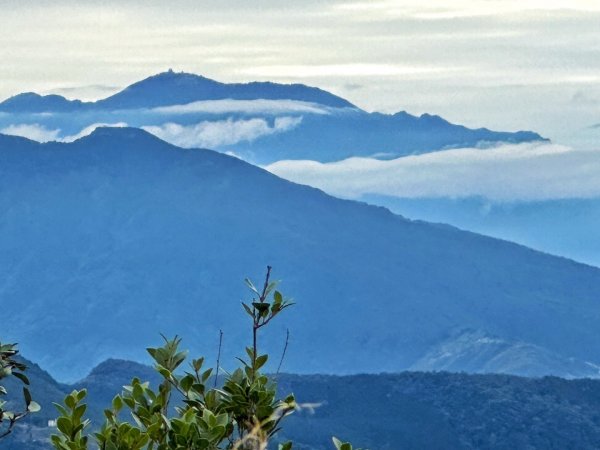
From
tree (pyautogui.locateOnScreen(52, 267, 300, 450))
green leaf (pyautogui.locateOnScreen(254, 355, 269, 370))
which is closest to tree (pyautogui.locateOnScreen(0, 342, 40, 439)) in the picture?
tree (pyautogui.locateOnScreen(52, 267, 300, 450))

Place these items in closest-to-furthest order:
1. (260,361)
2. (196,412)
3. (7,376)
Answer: (196,412), (260,361), (7,376)

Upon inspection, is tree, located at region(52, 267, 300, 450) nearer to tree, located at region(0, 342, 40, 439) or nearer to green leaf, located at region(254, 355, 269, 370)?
green leaf, located at region(254, 355, 269, 370)

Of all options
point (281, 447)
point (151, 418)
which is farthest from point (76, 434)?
point (281, 447)

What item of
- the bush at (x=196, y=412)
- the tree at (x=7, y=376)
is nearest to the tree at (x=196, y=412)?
the bush at (x=196, y=412)

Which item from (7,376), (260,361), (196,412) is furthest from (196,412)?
(7,376)

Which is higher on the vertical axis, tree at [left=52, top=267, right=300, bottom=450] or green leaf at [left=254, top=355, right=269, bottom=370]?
green leaf at [left=254, top=355, right=269, bottom=370]

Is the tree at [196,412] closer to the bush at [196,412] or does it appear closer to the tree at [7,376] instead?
the bush at [196,412]

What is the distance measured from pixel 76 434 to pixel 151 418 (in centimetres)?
71

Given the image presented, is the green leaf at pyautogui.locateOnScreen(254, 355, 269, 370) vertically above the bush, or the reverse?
the green leaf at pyautogui.locateOnScreen(254, 355, 269, 370)

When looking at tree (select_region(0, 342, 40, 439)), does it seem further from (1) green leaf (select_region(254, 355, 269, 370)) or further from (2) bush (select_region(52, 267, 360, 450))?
(1) green leaf (select_region(254, 355, 269, 370))

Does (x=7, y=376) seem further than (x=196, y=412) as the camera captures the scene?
Yes

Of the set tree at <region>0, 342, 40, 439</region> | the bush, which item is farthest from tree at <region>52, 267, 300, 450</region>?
tree at <region>0, 342, 40, 439</region>

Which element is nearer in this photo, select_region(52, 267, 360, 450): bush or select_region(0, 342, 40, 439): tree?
select_region(52, 267, 360, 450): bush

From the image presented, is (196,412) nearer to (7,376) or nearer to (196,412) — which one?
(196,412)
